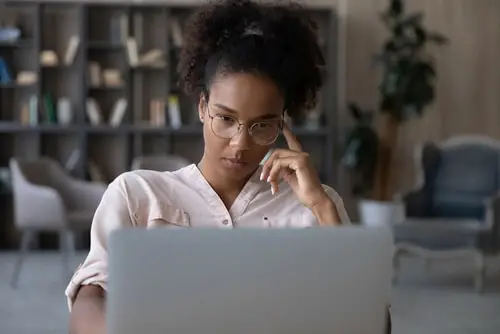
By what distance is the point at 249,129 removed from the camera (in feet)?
4.48

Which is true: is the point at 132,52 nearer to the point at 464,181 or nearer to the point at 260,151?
the point at 464,181

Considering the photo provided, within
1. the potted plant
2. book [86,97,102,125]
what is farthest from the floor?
book [86,97,102,125]

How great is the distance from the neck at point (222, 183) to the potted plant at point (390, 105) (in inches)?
159

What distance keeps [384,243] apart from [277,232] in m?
0.12

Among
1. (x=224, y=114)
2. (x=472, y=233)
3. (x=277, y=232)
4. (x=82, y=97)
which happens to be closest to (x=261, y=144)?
(x=224, y=114)

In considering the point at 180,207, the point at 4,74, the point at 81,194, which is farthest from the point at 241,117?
the point at 4,74

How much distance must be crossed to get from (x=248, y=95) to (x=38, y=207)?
3.53 meters

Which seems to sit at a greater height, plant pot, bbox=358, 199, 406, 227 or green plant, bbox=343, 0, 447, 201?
green plant, bbox=343, 0, 447, 201

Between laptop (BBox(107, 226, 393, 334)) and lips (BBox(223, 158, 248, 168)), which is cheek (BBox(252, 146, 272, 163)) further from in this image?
laptop (BBox(107, 226, 393, 334))

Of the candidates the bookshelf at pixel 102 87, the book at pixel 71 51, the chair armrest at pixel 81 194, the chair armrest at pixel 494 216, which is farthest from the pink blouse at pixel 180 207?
the book at pixel 71 51

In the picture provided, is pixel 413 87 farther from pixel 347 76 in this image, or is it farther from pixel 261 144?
pixel 261 144

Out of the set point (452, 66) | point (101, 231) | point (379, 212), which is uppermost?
point (452, 66)

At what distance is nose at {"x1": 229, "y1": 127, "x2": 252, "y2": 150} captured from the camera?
1.36 metres

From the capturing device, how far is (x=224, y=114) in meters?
1.36
